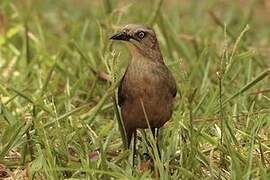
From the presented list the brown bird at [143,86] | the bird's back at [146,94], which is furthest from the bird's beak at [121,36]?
the bird's back at [146,94]

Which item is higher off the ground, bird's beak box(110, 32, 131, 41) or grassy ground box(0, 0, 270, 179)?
bird's beak box(110, 32, 131, 41)

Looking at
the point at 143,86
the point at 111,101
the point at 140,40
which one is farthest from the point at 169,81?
the point at 111,101

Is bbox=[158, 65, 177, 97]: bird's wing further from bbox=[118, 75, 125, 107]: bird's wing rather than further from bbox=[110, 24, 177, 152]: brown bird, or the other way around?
bbox=[118, 75, 125, 107]: bird's wing

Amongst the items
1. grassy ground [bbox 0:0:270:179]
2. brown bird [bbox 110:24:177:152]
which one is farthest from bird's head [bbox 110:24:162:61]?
grassy ground [bbox 0:0:270:179]

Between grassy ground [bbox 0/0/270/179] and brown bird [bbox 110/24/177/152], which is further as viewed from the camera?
brown bird [bbox 110/24/177/152]

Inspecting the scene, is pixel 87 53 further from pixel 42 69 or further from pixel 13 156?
pixel 13 156

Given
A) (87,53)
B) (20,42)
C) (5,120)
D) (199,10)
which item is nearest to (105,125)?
(5,120)

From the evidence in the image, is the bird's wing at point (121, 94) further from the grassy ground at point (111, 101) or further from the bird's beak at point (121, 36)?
the bird's beak at point (121, 36)
